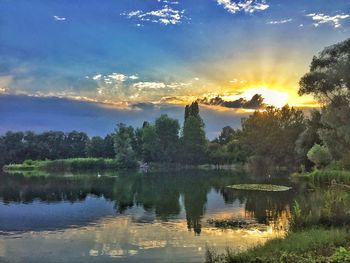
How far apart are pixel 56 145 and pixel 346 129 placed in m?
156

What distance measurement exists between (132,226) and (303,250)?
15916 mm

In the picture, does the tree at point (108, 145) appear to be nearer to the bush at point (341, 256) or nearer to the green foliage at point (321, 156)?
the green foliage at point (321, 156)

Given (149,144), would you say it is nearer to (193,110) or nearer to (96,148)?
(193,110)

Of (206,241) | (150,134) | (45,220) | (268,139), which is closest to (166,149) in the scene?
(150,134)

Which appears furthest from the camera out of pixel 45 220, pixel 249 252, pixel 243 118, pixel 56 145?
pixel 56 145

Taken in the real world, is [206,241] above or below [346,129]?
below

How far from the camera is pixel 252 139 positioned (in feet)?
433

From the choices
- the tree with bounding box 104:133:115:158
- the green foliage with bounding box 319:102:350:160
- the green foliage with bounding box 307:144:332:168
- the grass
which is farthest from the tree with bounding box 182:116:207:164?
the green foliage with bounding box 319:102:350:160

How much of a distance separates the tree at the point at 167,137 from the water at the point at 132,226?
113 meters

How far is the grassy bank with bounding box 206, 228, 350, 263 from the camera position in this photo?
57.0 feet

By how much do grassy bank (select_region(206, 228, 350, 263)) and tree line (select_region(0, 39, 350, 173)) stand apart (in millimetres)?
35940

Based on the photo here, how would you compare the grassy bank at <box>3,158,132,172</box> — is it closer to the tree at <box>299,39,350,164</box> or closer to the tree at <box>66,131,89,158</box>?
the tree at <box>66,131,89,158</box>

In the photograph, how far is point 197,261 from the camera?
20.7 meters

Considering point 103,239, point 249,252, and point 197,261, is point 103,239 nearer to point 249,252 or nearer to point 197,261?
point 197,261
